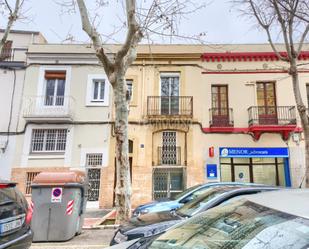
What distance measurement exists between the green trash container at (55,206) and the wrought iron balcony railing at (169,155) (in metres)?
8.43

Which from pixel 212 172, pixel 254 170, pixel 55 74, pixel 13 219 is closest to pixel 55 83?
pixel 55 74

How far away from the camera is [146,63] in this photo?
16562mm

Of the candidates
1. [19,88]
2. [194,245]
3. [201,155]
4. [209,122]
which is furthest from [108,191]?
[194,245]

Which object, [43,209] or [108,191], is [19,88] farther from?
[43,209]

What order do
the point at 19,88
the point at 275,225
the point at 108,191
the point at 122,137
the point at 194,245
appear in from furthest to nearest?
the point at 19,88
the point at 108,191
the point at 122,137
the point at 194,245
the point at 275,225

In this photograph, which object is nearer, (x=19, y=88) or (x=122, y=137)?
(x=122, y=137)

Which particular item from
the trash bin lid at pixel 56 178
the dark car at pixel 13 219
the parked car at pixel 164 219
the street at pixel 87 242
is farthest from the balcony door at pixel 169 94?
the dark car at pixel 13 219

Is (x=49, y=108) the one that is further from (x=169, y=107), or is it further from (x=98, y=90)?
(x=169, y=107)

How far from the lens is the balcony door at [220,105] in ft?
51.6

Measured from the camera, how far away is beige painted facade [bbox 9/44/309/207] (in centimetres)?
→ 1514

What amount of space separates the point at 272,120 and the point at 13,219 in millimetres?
14302

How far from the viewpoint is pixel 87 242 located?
6.89 meters

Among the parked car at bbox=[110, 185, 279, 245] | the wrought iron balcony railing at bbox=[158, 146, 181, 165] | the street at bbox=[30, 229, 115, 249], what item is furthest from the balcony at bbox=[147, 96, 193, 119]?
the parked car at bbox=[110, 185, 279, 245]

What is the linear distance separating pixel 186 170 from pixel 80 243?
9163 millimetres
